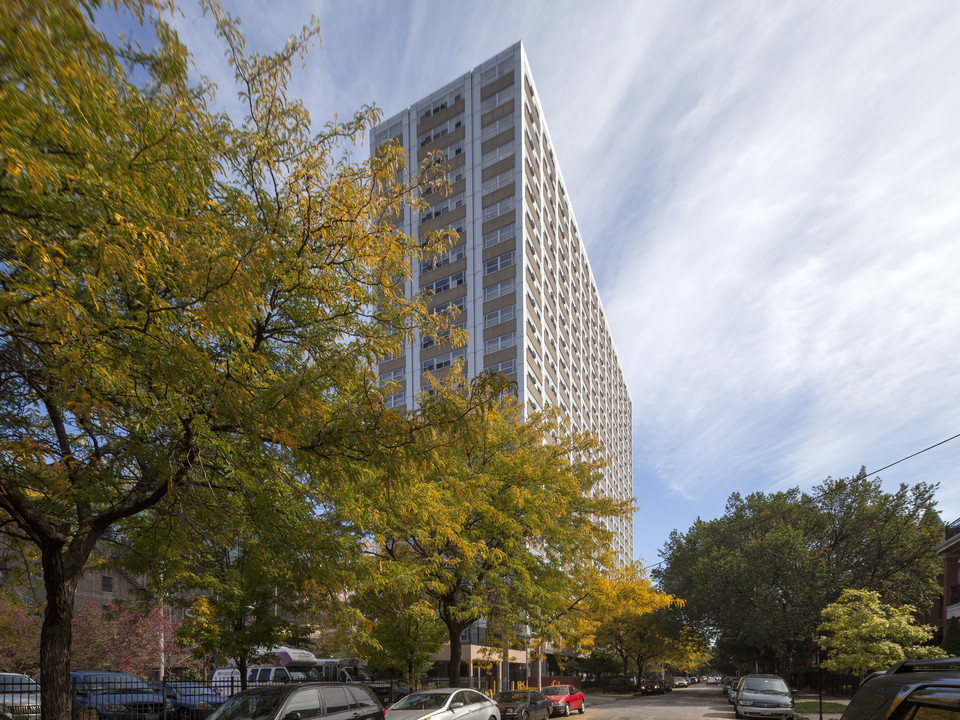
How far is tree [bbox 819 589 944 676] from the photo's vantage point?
62.5 ft

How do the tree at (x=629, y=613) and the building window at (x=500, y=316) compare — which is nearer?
the tree at (x=629, y=613)

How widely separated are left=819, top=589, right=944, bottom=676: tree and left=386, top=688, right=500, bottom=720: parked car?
11.8 metres

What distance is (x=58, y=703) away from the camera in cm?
830

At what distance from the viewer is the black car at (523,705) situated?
21834mm

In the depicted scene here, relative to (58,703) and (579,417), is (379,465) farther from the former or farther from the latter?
(579,417)

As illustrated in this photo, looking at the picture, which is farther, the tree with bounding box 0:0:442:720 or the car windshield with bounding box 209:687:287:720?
the car windshield with bounding box 209:687:287:720

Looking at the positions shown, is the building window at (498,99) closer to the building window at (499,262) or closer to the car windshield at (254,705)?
the building window at (499,262)

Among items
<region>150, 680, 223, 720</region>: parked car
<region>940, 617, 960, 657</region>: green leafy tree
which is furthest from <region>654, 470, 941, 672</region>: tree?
<region>150, 680, 223, 720</region>: parked car

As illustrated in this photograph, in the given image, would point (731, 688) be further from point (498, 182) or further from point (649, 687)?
point (498, 182)

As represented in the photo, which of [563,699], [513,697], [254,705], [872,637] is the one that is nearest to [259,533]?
[254,705]

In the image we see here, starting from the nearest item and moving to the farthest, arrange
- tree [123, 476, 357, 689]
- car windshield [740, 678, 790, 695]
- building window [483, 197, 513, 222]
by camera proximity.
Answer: tree [123, 476, 357, 689] → car windshield [740, 678, 790, 695] → building window [483, 197, 513, 222]

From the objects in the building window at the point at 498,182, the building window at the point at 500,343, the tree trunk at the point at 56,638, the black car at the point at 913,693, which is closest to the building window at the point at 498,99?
the building window at the point at 498,182

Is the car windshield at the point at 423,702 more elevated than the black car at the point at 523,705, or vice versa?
the car windshield at the point at 423,702

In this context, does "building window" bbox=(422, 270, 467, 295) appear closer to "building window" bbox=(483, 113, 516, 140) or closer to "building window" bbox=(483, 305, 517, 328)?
"building window" bbox=(483, 305, 517, 328)
